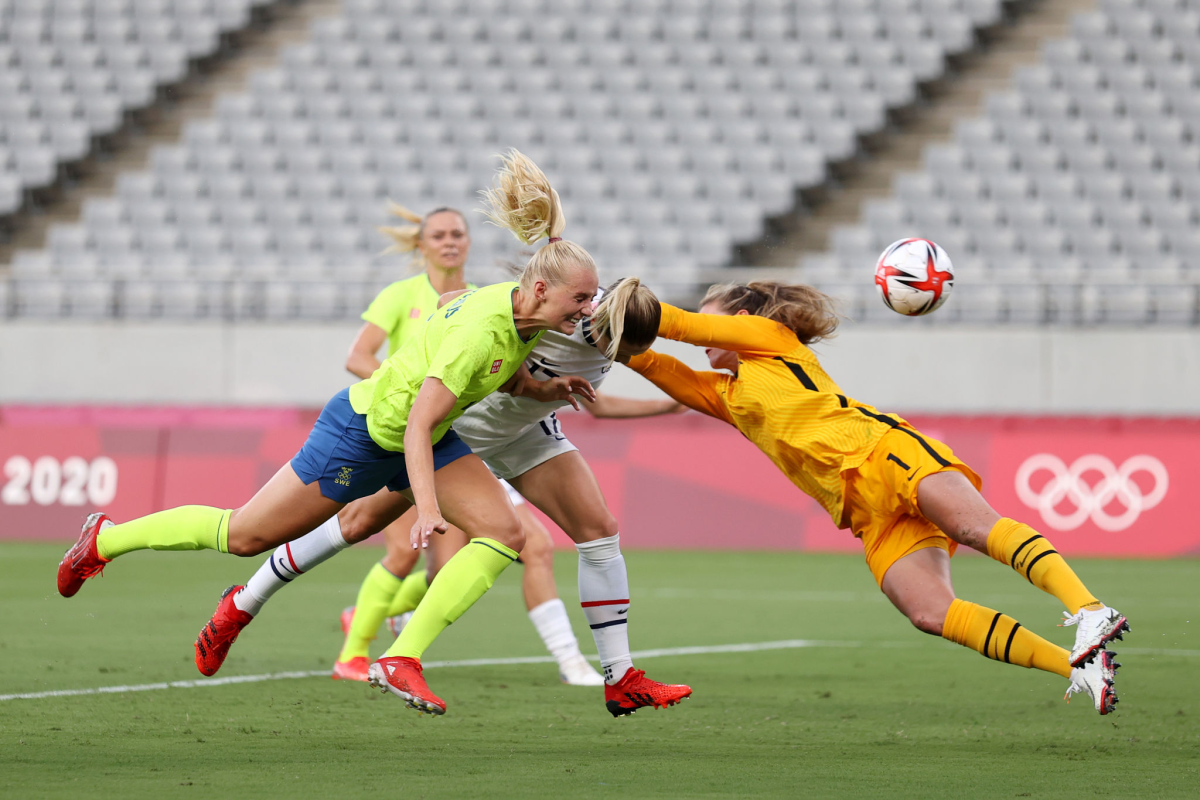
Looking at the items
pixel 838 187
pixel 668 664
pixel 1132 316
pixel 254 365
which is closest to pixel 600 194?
pixel 838 187

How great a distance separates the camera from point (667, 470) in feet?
45.0

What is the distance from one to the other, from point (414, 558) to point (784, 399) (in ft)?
7.43

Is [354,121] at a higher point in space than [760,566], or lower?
higher

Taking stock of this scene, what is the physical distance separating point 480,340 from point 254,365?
12.0m

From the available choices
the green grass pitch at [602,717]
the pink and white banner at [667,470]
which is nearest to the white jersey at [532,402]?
the green grass pitch at [602,717]

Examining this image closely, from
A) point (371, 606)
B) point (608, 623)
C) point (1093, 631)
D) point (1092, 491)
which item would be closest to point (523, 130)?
point (1092, 491)

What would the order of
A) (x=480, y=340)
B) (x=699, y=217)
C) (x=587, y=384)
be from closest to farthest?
1. (x=480, y=340)
2. (x=587, y=384)
3. (x=699, y=217)

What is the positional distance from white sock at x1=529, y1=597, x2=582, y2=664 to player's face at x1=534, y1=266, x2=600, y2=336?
2.12 meters

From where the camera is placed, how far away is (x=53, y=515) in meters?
13.7

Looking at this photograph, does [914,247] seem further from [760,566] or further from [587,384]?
[760,566]

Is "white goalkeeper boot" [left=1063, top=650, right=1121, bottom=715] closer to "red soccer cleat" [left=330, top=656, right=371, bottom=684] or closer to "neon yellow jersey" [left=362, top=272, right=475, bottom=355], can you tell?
"red soccer cleat" [left=330, top=656, right=371, bottom=684]

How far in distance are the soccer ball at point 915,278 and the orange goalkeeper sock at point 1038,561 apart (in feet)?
3.48

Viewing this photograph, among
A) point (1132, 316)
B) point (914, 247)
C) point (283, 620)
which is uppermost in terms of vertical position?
point (914, 247)

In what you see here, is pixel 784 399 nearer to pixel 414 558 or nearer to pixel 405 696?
pixel 405 696
